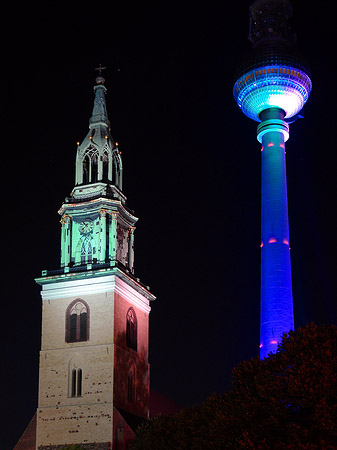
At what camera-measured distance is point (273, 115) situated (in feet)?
267

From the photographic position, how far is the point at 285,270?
73.6 m

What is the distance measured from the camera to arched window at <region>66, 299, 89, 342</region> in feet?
218

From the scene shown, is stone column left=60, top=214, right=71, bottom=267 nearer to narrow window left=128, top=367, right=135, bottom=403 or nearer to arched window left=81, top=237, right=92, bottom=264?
arched window left=81, top=237, right=92, bottom=264

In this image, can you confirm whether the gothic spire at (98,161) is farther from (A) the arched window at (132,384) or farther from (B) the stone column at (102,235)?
(A) the arched window at (132,384)

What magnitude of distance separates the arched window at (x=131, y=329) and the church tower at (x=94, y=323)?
8 centimetres

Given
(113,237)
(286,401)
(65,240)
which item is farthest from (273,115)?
(286,401)

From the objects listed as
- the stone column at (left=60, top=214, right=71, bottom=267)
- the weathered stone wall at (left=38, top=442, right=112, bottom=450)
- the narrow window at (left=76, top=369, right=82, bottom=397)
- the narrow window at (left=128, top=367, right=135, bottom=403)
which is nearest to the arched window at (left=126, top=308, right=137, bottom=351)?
the narrow window at (left=128, top=367, right=135, bottom=403)

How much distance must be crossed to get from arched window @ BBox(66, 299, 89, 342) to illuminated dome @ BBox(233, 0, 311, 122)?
95.8ft

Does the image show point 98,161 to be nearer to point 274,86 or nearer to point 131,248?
point 131,248

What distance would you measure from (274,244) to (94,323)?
1894 centimetres

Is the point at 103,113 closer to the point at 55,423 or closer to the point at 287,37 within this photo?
the point at 287,37

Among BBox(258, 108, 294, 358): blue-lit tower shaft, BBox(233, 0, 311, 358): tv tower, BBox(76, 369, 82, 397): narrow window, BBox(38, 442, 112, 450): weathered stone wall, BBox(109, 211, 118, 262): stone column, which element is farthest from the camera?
BBox(233, 0, 311, 358): tv tower

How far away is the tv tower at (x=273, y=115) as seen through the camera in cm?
7269

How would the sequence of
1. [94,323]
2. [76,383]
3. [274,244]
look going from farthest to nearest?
[274,244]
[94,323]
[76,383]
